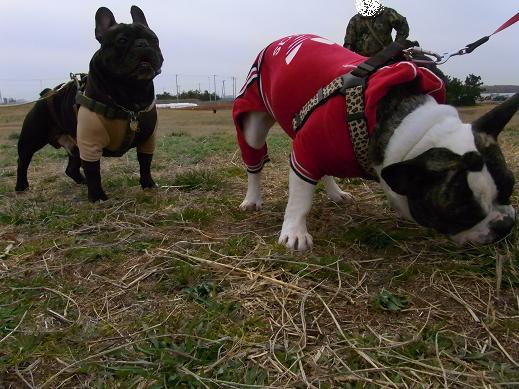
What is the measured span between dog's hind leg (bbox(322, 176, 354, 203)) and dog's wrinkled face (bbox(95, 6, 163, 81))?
4.47 feet

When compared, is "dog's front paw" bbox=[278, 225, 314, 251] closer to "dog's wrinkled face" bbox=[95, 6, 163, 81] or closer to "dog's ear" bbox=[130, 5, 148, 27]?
"dog's wrinkled face" bbox=[95, 6, 163, 81]

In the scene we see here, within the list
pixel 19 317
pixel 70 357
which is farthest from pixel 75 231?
pixel 70 357

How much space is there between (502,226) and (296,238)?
35.3 inches

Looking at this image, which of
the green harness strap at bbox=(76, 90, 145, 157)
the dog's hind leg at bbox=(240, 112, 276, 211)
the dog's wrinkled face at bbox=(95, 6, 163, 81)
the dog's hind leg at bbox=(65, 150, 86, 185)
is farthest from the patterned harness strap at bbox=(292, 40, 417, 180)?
the dog's hind leg at bbox=(65, 150, 86, 185)

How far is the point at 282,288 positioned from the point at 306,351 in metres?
0.40

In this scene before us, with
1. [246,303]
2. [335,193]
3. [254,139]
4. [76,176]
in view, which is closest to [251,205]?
[254,139]

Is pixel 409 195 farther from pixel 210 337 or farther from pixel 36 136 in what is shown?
pixel 36 136

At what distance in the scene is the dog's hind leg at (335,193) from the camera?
3.32m

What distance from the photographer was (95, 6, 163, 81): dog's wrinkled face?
328cm

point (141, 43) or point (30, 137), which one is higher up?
point (141, 43)

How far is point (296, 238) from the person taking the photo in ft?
8.00

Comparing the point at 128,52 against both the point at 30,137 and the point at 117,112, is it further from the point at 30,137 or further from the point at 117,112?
the point at 30,137

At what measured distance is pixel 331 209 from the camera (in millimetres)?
3174

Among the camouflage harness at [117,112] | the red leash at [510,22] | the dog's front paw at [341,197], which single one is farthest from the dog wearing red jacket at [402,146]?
the camouflage harness at [117,112]
